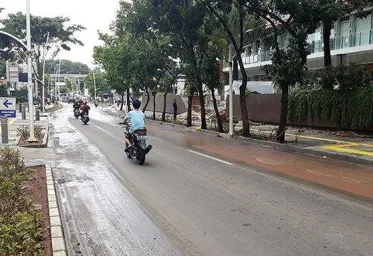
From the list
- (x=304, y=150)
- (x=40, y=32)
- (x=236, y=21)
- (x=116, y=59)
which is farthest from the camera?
(x=40, y=32)

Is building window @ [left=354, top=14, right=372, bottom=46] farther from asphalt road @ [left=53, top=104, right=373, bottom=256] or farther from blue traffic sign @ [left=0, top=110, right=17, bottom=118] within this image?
blue traffic sign @ [left=0, top=110, right=17, bottom=118]

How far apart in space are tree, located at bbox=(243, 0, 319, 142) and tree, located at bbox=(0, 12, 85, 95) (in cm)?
3506

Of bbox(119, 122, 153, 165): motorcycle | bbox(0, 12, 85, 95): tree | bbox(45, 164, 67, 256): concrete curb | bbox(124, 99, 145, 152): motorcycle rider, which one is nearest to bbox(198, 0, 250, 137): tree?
bbox(124, 99, 145, 152): motorcycle rider

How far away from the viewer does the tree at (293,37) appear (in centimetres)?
1664

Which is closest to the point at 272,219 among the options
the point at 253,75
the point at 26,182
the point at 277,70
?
the point at 26,182

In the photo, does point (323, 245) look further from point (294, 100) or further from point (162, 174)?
point (294, 100)

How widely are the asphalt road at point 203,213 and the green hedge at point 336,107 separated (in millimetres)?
10317

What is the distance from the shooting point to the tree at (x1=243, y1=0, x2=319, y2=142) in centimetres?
1664

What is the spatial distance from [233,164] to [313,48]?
29.4m

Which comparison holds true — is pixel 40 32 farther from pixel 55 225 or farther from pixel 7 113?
pixel 55 225

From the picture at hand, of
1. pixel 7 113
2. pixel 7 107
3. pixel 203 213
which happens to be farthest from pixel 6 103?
pixel 203 213

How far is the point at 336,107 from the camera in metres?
21.7

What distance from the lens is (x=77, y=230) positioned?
649 cm

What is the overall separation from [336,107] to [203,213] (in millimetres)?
16271
